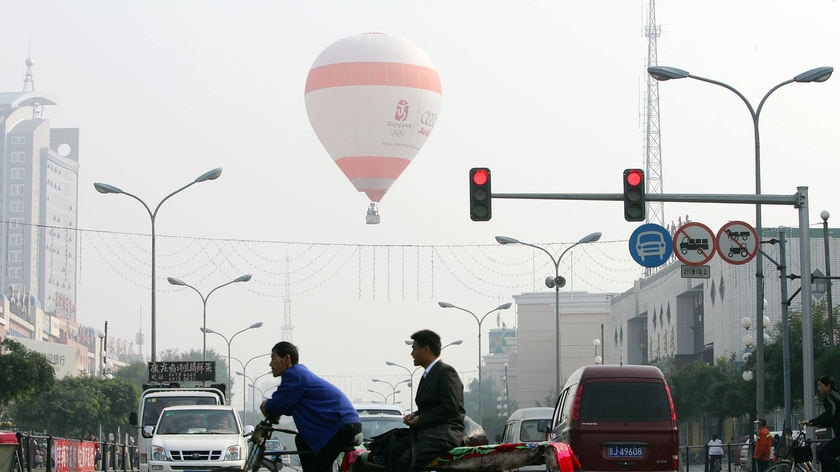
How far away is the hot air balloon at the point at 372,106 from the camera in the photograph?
5984 centimetres

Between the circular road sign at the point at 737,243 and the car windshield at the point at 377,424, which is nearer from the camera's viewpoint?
the car windshield at the point at 377,424

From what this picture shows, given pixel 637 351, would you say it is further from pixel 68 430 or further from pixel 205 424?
pixel 205 424

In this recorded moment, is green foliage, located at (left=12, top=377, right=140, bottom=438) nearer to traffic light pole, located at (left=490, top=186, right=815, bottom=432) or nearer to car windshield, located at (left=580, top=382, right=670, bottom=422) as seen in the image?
traffic light pole, located at (left=490, top=186, right=815, bottom=432)

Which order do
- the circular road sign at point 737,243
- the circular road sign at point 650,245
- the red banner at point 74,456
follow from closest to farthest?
the circular road sign at point 737,243
the circular road sign at point 650,245
the red banner at point 74,456

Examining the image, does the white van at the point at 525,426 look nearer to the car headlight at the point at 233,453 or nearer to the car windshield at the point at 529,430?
the car windshield at the point at 529,430

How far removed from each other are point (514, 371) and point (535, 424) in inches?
6003

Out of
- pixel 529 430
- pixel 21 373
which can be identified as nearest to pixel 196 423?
pixel 529 430

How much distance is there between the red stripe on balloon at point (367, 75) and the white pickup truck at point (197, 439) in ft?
116

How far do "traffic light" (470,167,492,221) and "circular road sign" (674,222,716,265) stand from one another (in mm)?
4614

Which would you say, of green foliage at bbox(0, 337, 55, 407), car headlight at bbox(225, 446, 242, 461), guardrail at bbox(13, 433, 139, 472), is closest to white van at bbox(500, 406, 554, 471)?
car headlight at bbox(225, 446, 242, 461)

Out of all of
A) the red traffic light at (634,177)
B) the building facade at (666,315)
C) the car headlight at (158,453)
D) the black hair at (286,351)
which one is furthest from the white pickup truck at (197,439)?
the building facade at (666,315)

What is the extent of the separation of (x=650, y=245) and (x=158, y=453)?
11.1m

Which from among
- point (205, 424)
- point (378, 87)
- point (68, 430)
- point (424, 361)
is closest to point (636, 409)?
point (205, 424)

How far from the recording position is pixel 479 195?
25.8 m
